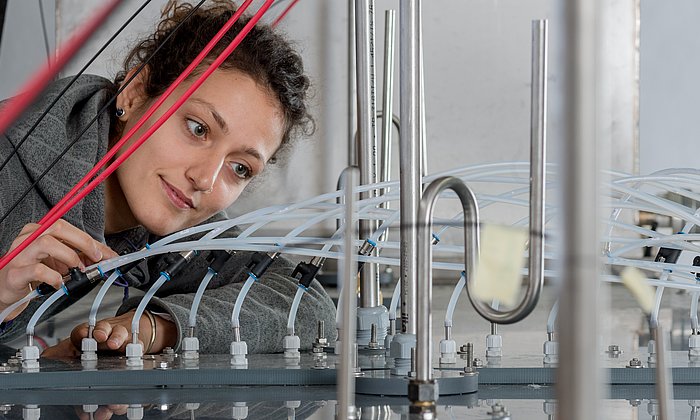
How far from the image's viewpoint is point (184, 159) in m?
1.38

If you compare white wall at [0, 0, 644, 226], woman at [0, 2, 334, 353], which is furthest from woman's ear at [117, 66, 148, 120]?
white wall at [0, 0, 644, 226]

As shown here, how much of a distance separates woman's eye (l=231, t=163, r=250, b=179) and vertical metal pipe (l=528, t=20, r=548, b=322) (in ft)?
3.44

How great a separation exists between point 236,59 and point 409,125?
0.89 metres

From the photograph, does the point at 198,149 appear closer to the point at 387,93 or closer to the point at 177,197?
the point at 177,197

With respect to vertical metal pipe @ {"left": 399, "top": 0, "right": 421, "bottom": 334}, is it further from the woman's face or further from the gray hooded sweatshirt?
the woman's face

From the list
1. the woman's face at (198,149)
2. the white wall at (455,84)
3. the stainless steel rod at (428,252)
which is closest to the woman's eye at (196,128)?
the woman's face at (198,149)

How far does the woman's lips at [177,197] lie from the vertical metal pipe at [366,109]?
1.72ft

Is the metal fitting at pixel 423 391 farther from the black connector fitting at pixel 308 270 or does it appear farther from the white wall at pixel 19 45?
the white wall at pixel 19 45

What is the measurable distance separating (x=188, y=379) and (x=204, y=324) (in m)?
0.33

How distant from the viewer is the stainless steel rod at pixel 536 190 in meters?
0.42

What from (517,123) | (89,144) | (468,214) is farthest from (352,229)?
(517,123)

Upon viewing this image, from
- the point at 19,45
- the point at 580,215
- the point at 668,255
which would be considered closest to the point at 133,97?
the point at 668,255

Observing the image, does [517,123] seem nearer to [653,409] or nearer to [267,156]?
[267,156]

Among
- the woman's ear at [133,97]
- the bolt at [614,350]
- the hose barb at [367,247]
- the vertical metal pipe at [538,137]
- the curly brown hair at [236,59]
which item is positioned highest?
the curly brown hair at [236,59]
